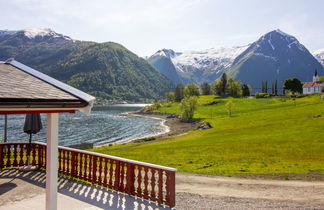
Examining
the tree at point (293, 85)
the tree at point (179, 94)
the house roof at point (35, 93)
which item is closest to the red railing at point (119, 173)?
the house roof at point (35, 93)

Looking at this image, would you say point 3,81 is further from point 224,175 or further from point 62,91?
point 224,175

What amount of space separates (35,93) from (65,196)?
539 centimetres

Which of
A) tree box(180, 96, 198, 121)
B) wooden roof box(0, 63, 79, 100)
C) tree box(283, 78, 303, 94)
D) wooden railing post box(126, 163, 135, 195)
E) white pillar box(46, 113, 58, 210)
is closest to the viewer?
wooden roof box(0, 63, 79, 100)

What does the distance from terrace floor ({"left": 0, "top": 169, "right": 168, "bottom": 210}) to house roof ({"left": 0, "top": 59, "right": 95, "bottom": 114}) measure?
14.1 feet

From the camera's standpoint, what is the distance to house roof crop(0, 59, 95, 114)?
5298 millimetres

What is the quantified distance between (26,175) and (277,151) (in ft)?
80.3

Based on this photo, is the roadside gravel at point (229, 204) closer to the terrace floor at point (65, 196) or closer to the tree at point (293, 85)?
the terrace floor at point (65, 196)

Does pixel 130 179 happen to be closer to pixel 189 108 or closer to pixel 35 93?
pixel 35 93

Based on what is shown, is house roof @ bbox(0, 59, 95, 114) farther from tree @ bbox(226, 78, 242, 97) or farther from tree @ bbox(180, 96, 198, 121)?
tree @ bbox(226, 78, 242, 97)

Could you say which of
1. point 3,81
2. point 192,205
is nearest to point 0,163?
point 3,81

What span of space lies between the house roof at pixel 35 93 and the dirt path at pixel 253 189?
784 centimetres

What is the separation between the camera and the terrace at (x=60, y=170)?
5.77 m

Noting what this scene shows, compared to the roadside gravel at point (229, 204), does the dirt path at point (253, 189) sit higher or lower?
lower

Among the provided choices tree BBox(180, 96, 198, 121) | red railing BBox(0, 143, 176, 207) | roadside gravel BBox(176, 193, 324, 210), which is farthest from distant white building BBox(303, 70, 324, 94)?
red railing BBox(0, 143, 176, 207)
